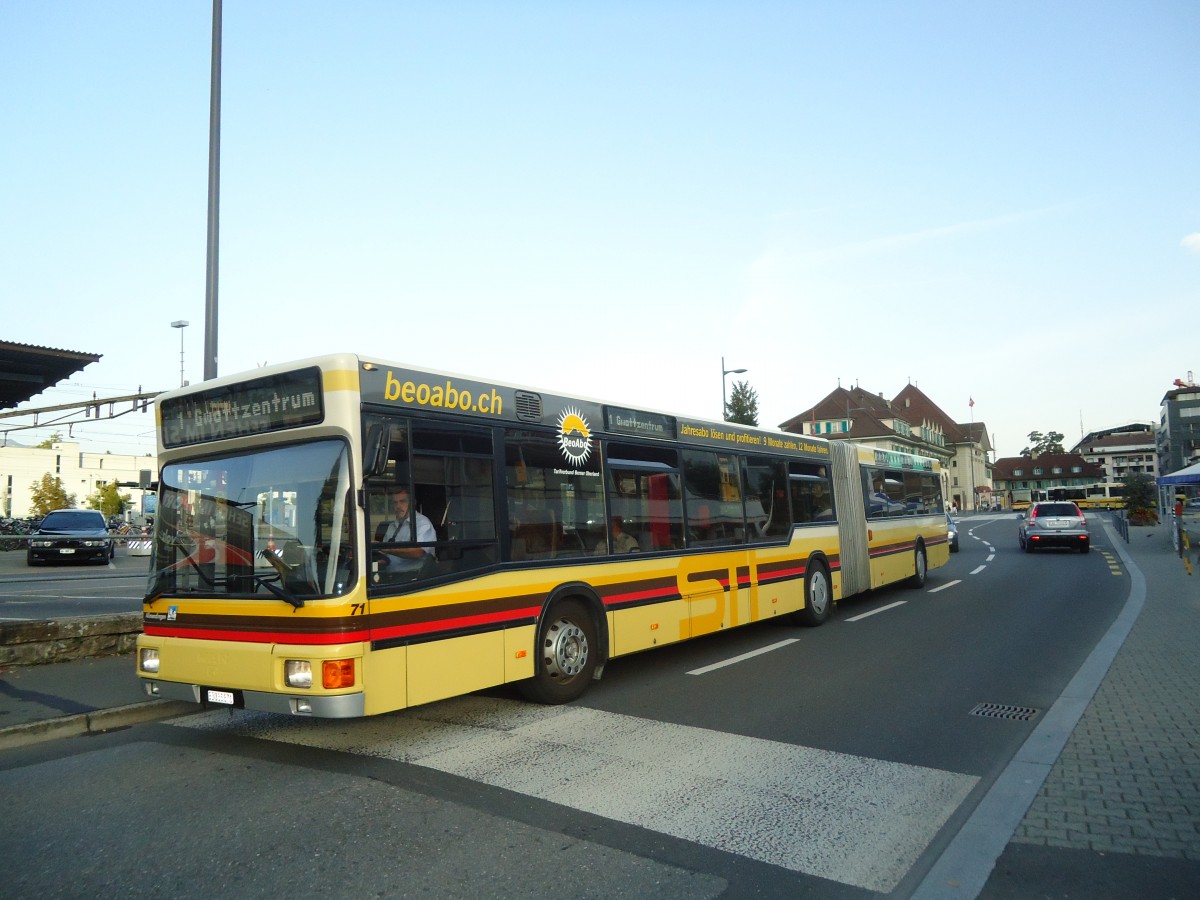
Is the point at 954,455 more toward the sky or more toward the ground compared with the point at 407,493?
more toward the sky

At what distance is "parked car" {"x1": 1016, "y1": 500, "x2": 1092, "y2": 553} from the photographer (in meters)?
27.4

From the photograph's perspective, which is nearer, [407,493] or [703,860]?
[703,860]

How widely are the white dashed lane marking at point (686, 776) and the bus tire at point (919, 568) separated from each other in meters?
12.2

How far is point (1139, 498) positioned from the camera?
48.5 m

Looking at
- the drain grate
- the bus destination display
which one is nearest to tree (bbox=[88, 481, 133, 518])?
the bus destination display

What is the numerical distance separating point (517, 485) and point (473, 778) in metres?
2.64

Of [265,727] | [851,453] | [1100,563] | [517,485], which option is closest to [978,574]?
[1100,563]

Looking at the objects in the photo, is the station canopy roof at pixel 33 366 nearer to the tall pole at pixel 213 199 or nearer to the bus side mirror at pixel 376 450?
the tall pole at pixel 213 199

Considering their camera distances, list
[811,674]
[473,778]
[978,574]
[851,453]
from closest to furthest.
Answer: [473,778] < [811,674] < [851,453] < [978,574]

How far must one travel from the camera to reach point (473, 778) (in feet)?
18.4

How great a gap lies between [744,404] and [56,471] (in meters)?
87.9

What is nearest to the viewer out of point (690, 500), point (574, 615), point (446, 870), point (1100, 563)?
point (446, 870)

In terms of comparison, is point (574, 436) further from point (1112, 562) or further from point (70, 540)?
point (70, 540)

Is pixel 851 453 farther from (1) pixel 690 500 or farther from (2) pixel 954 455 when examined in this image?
(2) pixel 954 455
